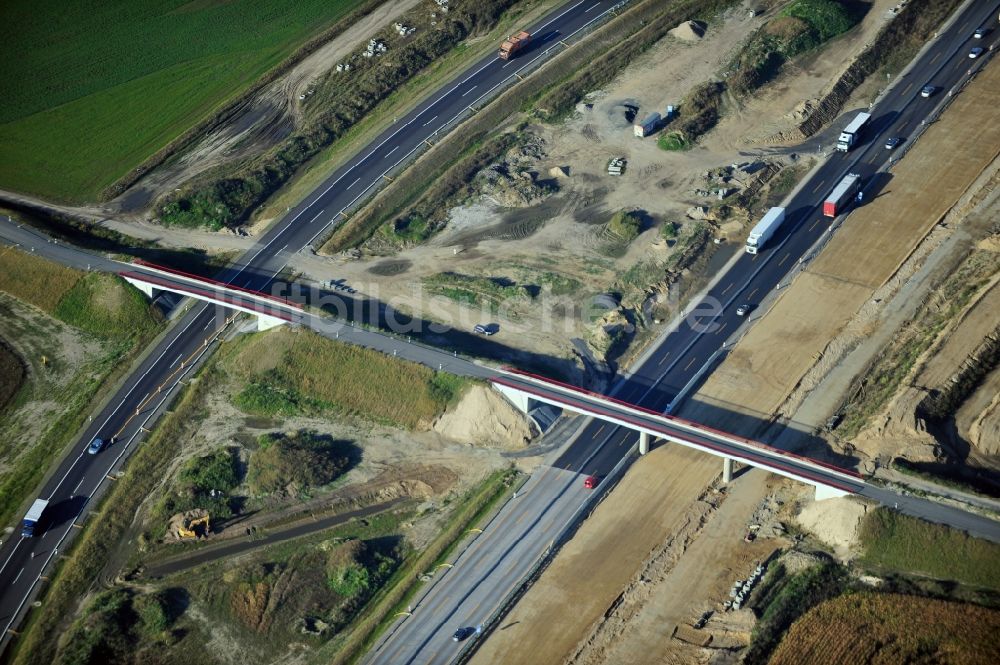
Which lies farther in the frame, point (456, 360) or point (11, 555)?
point (456, 360)

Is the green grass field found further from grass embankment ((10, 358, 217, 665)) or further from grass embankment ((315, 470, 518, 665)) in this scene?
grass embankment ((315, 470, 518, 665))

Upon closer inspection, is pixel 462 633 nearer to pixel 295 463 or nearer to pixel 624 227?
pixel 295 463

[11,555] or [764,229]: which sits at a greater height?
[764,229]

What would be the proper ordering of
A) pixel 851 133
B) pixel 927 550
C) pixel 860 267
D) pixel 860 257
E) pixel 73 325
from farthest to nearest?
pixel 851 133 < pixel 73 325 < pixel 860 257 < pixel 860 267 < pixel 927 550

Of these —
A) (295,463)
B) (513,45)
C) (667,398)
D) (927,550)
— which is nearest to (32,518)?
(295,463)

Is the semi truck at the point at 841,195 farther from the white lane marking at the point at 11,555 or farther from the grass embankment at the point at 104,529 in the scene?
the white lane marking at the point at 11,555

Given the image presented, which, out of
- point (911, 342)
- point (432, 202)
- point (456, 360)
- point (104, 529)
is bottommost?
point (104, 529)

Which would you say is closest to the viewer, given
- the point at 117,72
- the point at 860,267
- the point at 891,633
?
the point at 891,633
